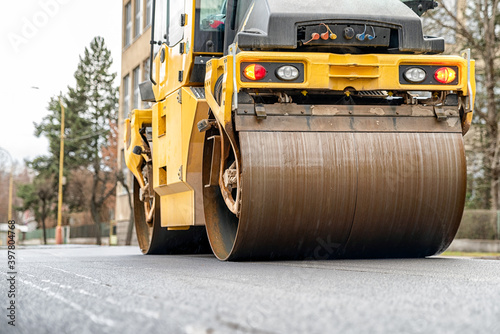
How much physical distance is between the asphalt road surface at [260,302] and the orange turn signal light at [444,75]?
1.93 metres

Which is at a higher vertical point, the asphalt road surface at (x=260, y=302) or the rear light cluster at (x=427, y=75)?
the rear light cluster at (x=427, y=75)

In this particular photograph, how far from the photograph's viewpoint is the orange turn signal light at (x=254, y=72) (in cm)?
681

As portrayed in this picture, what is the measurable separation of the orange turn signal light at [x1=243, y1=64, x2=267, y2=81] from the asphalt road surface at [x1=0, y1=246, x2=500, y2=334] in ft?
5.73

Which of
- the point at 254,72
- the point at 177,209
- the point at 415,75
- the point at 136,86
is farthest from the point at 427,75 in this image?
the point at 136,86

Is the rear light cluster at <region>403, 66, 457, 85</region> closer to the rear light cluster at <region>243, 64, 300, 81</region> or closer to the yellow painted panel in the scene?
the rear light cluster at <region>243, 64, 300, 81</region>

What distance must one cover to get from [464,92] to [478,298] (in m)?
3.70

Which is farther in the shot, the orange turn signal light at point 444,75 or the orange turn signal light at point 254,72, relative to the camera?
the orange turn signal light at point 444,75

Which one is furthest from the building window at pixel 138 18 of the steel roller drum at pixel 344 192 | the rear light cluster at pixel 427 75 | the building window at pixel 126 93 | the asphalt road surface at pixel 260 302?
the asphalt road surface at pixel 260 302

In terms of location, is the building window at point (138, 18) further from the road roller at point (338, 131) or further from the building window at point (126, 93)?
the road roller at point (338, 131)

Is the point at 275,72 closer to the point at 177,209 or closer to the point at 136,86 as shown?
the point at 177,209

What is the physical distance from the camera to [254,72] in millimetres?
6820

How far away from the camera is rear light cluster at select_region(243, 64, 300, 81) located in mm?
6816

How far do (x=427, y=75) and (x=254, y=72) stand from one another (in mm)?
1469

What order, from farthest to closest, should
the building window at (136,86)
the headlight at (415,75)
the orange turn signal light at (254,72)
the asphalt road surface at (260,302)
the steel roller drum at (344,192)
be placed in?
the building window at (136,86) < the headlight at (415,75) < the orange turn signal light at (254,72) < the steel roller drum at (344,192) < the asphalt road surface at (260,302)
